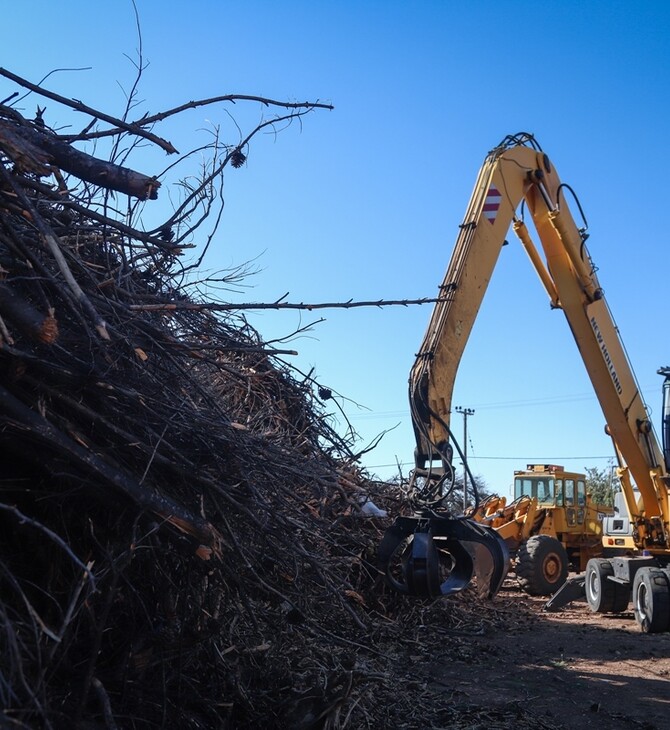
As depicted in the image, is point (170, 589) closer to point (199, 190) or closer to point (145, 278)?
point (145, 278)

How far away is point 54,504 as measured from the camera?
3.69 meters

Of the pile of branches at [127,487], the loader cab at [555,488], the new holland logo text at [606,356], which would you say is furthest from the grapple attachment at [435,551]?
the loader cab at [555,488]

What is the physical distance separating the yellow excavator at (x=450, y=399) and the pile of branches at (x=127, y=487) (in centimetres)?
101

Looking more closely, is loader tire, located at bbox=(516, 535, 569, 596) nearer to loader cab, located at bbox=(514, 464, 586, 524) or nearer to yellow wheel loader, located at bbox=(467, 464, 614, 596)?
yellow wheel loader, located at bbox=(467, 464, 614, 596)

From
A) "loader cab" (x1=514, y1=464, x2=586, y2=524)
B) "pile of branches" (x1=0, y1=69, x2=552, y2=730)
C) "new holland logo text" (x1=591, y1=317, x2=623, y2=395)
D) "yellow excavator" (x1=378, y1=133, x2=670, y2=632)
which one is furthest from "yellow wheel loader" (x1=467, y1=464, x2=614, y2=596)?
"pile of branches" (x1=0, y1=69, x2=552, y2=730)

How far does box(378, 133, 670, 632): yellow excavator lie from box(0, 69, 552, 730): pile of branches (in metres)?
1.01

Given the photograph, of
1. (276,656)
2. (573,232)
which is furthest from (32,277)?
(573,232)

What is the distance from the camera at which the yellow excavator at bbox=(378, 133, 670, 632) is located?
5488 millimetres

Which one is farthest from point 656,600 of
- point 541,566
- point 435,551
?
point 435,551

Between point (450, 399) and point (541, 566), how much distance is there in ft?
31.8

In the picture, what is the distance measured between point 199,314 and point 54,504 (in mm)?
1647

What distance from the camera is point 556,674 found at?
8109 millimetres

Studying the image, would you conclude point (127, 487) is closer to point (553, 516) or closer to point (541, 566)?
point (541, 566)

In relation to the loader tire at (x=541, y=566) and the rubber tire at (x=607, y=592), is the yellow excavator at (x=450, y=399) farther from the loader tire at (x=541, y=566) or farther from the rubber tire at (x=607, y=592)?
the loader tire at (x=541, y=566)
